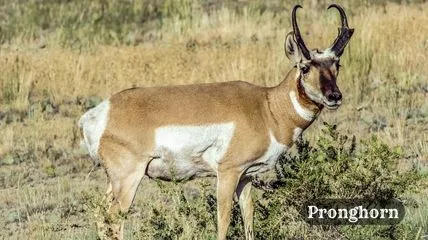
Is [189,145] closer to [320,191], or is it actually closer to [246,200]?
[246,200]

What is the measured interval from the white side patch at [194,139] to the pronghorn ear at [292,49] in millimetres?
617

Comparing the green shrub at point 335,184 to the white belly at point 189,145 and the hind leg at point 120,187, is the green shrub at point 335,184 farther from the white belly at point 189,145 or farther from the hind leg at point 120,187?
the hind leg at point 120,187

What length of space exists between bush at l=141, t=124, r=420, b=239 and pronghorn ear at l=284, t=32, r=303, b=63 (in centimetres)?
48

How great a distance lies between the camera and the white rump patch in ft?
23.4

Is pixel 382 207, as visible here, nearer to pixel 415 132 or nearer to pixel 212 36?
pixel 415 132

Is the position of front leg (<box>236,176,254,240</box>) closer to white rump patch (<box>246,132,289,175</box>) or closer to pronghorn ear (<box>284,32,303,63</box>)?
white rump patch (<box>246,132,289,175</box>)

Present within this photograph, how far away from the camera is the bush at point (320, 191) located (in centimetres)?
705

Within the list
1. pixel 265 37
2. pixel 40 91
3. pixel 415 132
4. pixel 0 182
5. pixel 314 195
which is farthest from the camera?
pixel 265 37

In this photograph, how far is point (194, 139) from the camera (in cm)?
708

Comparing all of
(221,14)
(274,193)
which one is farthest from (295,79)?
(221,14)

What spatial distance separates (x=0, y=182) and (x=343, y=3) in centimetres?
978

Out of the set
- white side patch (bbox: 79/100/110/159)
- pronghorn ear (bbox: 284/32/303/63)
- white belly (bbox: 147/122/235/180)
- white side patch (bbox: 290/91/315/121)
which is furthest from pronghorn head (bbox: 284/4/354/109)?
white side patch (bbox: 79/100/110/159)

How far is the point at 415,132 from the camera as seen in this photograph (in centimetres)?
1195

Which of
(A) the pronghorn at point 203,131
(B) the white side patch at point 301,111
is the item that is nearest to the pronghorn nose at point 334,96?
(A) the pronghorn at point 203,131
